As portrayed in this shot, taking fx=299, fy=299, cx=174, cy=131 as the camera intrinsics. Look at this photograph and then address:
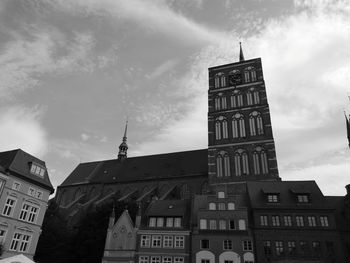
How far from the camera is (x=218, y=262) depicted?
34875 millimetres

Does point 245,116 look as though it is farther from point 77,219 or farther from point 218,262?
point 77,219

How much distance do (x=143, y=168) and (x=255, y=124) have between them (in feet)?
93.3

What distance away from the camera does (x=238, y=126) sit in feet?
176

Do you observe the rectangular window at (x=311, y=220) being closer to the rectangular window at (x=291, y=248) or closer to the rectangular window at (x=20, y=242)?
the rectangular window at (x=291, y=248)

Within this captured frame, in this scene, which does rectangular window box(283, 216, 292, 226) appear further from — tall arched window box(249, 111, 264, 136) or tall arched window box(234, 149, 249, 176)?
tall arched window box(249, 111, 264, 136)

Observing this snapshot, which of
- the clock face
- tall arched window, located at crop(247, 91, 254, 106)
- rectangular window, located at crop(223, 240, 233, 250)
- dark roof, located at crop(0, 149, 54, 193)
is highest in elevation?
the clock face

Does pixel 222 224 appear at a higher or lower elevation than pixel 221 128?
lower

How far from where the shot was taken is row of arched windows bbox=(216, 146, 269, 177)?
4831 cm

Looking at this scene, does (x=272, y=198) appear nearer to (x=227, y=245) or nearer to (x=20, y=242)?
(x=227, y=245)

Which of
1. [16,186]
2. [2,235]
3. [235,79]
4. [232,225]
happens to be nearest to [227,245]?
[232,225]

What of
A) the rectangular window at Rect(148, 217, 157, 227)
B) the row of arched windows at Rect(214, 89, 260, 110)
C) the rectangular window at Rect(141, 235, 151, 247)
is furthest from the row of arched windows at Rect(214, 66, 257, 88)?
the rectangular window at Rect(141, 235, 151, 247)

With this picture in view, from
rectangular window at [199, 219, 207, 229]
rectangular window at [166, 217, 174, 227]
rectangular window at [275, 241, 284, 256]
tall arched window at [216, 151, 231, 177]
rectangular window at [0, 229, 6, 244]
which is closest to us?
rectangular window at [0, 229, 6, 244]

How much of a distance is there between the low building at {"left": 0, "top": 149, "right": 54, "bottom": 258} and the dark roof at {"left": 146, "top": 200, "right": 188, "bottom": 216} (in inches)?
574

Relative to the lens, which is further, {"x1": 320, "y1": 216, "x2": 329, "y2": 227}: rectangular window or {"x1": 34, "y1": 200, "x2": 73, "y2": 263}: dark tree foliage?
{"x1": 34, "y1": 200, "x2": 73, "y2": 263}: dark tree foliage
